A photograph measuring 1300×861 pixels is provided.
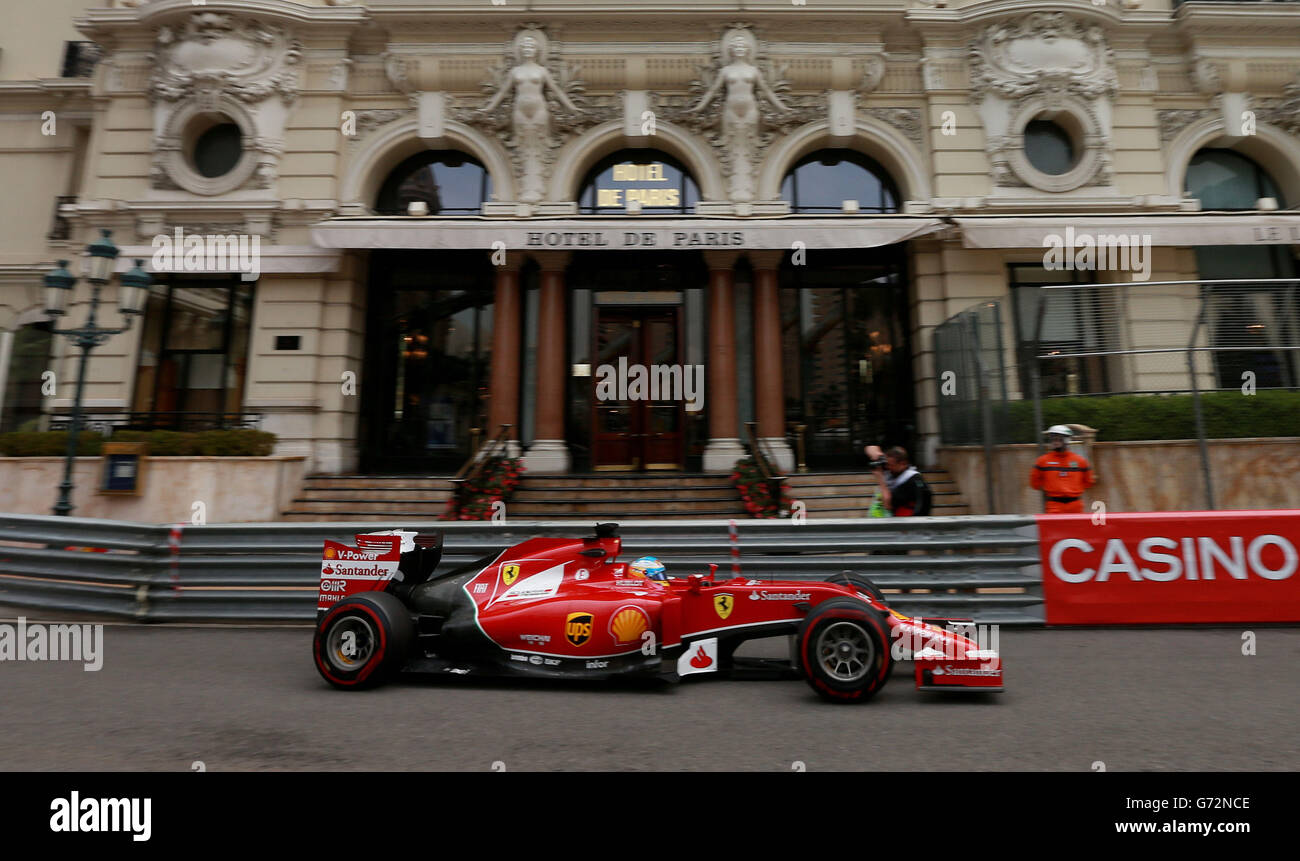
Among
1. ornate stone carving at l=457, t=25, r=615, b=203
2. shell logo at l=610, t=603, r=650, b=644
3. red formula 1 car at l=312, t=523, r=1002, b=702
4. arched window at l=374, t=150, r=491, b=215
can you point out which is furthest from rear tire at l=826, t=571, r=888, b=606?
arched window at l=374, t=150, r=491, b=215

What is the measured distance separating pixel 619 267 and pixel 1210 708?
41.2 feet

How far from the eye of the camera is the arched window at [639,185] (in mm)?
Result: 14625

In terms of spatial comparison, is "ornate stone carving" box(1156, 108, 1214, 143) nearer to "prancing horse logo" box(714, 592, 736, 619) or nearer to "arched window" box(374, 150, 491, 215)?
"arched window" box(374, 150, 491, 215)

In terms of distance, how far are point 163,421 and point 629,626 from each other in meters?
13.1

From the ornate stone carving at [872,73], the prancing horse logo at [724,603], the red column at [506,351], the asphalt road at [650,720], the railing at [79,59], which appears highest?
the railing at [79,59]

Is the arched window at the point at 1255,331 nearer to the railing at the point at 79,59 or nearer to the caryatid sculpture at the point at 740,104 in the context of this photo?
the caryatid sculpture at the point at 740,104

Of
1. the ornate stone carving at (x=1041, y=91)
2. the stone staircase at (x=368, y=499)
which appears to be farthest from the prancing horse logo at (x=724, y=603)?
the ornate stone carving at (x=1041, y=91)

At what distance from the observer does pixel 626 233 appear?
41.0 ft

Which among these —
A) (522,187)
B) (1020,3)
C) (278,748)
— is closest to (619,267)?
(522,187)

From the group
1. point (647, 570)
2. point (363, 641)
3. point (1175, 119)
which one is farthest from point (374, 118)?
point (1175, 119)

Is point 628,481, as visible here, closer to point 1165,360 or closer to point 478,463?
point 478,463

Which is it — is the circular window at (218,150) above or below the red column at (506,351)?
above

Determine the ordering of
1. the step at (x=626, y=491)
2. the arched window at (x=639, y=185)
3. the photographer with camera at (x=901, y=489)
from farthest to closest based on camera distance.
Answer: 1. the arched window at (x=639, y=185)
2. the step at (x=626, y=491)
3. the photographer with camera at (x=901, y=489)

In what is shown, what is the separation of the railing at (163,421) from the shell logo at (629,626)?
1116 centimetres
